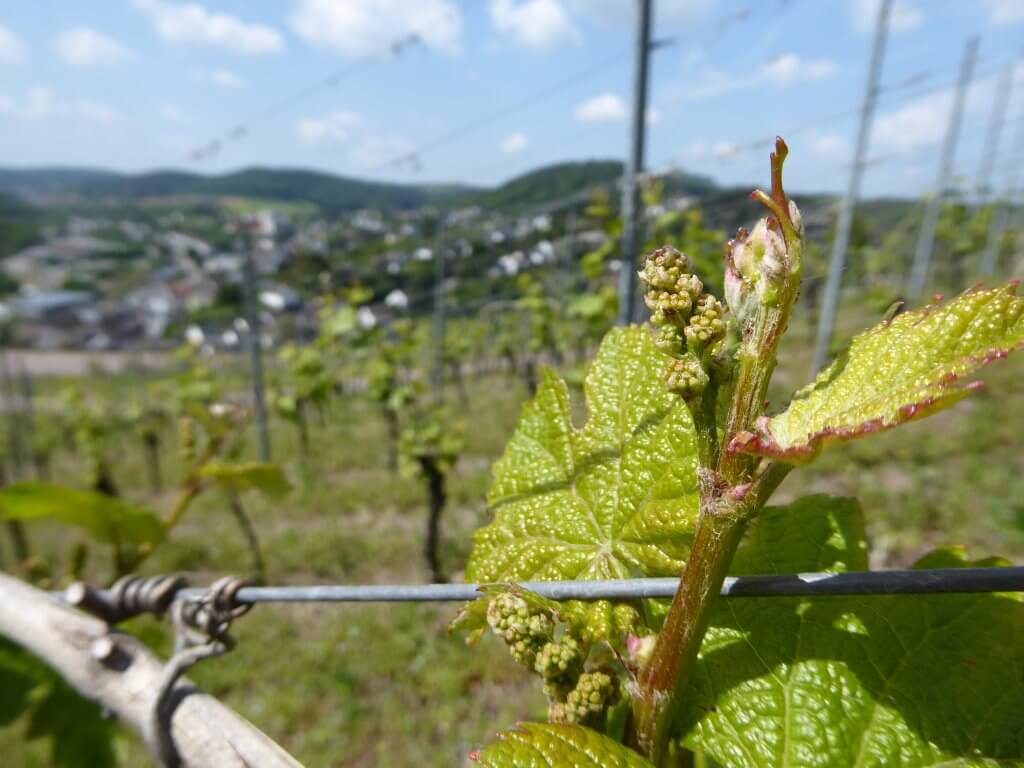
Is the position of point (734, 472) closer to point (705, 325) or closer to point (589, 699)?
point (705, 325)

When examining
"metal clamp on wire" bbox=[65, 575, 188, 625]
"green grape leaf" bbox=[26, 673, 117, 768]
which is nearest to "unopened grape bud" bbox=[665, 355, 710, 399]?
"metal clamp on wire" bbox=[65, 575, 188, 625]

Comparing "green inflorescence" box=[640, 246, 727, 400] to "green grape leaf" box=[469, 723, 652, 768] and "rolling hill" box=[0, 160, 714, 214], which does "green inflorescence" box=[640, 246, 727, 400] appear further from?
"rolling hill" box=[0, 160, 714, 214]

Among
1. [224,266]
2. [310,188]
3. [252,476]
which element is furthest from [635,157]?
[310,188]

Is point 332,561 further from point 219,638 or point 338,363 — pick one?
point 219,638

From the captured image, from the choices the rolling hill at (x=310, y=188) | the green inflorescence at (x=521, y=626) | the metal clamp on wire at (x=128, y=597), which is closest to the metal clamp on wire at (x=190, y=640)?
the metal clamp on wire at (x=128, y=597)

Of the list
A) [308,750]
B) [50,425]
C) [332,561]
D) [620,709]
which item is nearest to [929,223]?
[332,561]

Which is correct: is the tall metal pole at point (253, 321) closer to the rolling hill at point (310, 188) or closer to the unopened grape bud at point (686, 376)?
the rolling hill at point (310, 188)
